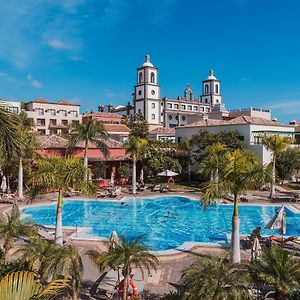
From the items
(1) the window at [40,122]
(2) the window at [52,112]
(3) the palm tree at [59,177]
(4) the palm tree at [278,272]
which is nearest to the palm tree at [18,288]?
(4) the palm tree at [278,272]

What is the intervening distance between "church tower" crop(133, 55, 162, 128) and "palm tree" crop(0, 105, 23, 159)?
261 feet

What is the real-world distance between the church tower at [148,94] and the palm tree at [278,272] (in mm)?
82446

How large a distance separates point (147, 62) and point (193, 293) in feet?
292

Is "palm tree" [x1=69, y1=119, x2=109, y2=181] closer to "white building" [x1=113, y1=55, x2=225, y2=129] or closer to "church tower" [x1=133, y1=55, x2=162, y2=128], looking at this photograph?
"white building" [x1=113, y1=55, x2=225, y2=129]

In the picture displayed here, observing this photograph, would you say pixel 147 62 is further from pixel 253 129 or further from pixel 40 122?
pixel 253 129

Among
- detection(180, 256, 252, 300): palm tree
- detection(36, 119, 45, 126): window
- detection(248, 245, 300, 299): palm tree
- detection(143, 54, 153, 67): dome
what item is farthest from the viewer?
detection(143, 54, 153, 67): dome

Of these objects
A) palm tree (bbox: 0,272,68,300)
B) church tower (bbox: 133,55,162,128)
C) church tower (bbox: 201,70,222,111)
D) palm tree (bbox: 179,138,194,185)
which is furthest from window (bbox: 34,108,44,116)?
palm tree (bbox: 0,272,68,300)

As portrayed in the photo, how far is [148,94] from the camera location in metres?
91.6

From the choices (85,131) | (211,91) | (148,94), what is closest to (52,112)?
(148,94)

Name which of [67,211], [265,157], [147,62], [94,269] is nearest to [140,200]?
[67,211]

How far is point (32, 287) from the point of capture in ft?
13.5

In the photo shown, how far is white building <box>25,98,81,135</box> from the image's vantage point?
7244cm

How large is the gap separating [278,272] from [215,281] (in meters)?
1.68

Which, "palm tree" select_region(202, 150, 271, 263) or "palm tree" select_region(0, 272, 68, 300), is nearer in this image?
"palm tree" select_region(0, 272, 68, 300)
